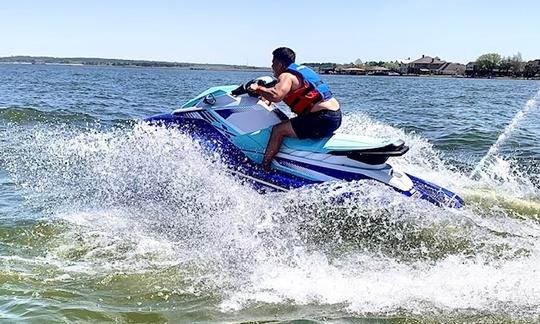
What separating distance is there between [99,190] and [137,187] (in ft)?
2.16

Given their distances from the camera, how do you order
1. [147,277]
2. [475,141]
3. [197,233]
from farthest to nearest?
[475,141]
[197,233]
[147,277]

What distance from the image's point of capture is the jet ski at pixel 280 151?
19.6 ft

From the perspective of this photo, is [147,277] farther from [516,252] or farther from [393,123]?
[393,123]

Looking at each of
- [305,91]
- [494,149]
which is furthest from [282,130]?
[494,149]

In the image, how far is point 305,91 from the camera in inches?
239

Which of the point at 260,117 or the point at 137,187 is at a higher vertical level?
the point at 260,117

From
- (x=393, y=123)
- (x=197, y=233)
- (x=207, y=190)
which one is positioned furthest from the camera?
(x=393, y=123)

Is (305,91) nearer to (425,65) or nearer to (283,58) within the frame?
(283,58)

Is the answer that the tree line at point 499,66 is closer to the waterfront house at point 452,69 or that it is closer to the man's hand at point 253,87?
the waterfront house at point 452,69

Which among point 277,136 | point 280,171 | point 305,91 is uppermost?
point 305,91

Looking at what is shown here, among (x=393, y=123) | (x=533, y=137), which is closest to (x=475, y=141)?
(x=533, y=137)

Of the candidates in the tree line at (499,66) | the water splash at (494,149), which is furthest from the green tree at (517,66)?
the water splash at (494,149)

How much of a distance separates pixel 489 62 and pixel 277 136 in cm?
11741

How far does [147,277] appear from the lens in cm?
466
